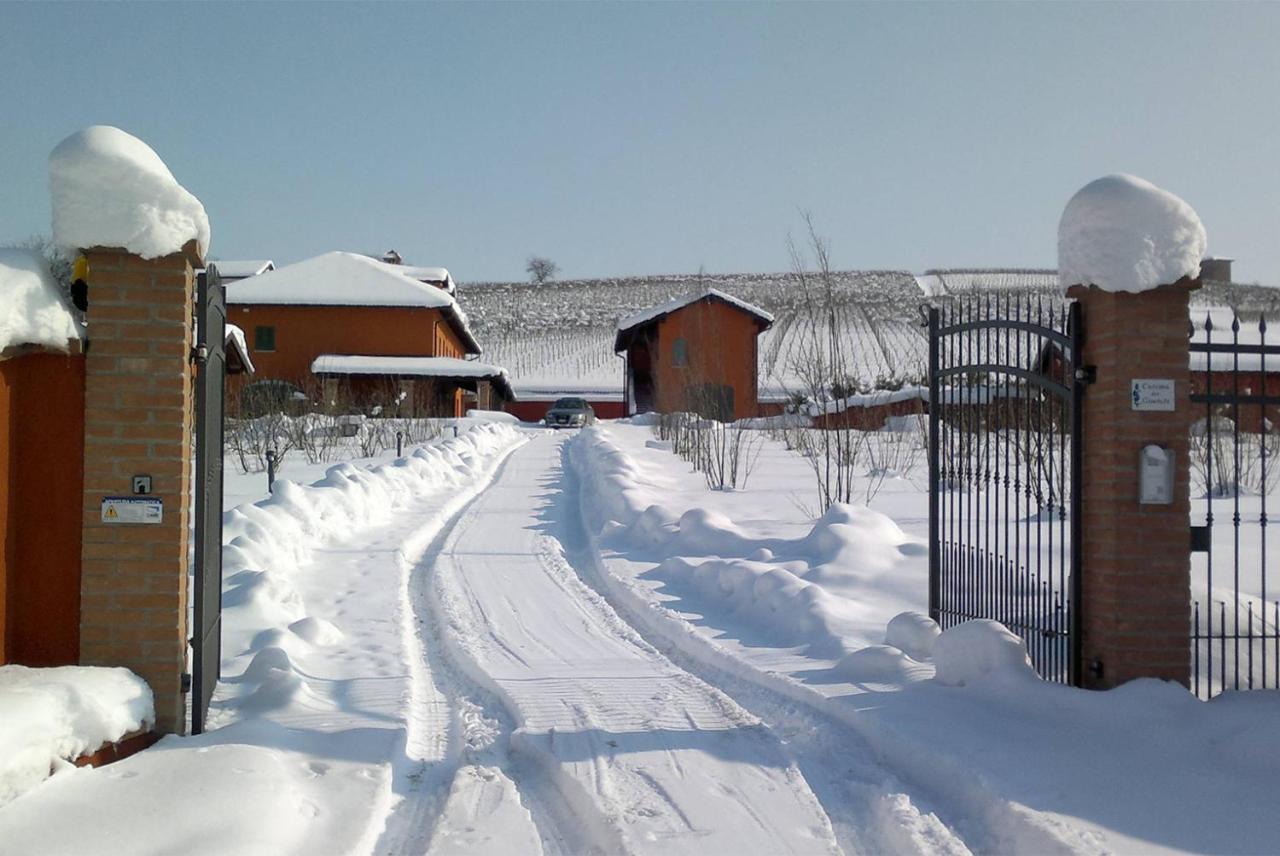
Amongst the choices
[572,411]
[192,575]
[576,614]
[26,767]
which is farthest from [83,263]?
[572,411]

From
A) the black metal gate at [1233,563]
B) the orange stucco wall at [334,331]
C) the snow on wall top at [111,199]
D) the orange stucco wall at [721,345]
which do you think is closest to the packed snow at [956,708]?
the black metal gate at [1233,563]

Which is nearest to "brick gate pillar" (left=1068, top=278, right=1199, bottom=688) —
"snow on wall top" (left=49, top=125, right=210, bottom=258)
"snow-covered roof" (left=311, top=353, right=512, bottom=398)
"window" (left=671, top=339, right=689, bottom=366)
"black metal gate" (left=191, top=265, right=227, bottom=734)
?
"black metal gate" (left=191, top=265, right=227, bottom=734)

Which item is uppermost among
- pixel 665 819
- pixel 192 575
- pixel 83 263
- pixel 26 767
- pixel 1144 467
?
pixel 83 263

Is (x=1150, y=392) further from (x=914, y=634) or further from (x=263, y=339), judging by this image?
(x=263, y=339)

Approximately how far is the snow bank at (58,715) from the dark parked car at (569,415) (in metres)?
40.2

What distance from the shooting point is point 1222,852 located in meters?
4.23

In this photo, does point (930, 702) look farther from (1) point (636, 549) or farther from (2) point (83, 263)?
(1) point (636, 549)

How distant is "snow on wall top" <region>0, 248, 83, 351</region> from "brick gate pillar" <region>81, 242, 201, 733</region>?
20 centimetres

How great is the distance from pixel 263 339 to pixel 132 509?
4243 centimetres

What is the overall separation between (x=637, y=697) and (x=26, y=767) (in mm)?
3378

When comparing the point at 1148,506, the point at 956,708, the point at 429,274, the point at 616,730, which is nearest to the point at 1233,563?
the point at 1148,506

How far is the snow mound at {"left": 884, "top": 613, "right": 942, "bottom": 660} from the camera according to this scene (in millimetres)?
7203

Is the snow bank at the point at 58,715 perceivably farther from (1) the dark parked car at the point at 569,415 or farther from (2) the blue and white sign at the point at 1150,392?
(1) the dark parked car at the point at 569,415

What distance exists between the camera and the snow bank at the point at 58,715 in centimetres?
425
